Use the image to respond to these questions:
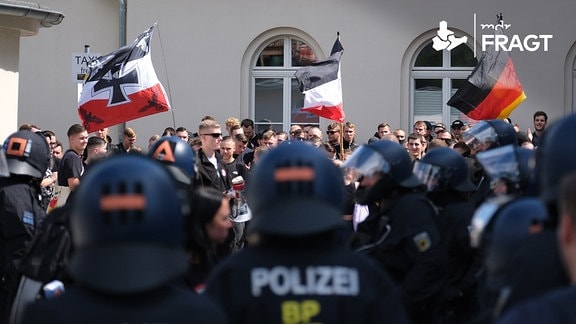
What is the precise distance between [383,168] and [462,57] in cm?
1559

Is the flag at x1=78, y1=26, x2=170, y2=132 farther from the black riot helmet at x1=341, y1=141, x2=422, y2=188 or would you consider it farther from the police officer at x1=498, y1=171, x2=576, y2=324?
the police officer at x1=498, y1=171, x2=576, y2=324

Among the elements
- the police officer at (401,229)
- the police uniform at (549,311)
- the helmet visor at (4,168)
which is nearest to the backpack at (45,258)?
the helmet visor at (4,168)

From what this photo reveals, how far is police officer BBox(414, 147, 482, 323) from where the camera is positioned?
6309 millimetres

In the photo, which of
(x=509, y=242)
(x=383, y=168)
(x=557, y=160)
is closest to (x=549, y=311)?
(x=557, y=160)

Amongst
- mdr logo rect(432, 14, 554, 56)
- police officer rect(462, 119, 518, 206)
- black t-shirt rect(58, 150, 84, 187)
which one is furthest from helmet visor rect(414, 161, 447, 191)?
mdr logo rect(432, 14, 554, 56)

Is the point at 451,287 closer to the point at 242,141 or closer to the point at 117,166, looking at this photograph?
the point at 117,166

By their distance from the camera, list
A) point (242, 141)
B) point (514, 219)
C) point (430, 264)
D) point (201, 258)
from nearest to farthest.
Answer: point (514, 219)
point (201, 258)
point (430, 264)
point (242, 141)

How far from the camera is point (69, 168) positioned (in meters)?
10.5

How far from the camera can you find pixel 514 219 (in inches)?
136

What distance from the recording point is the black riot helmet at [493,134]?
7.64m

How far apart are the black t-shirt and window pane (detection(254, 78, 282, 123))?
1138 centimetres

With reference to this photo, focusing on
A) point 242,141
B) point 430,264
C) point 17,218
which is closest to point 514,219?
point 430,264

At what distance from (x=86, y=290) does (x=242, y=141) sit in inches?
418

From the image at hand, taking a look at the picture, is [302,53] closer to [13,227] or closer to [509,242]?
[13,227]
